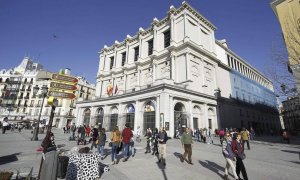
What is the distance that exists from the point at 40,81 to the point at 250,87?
6476 centimetres

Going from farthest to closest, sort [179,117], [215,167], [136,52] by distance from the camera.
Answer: [136,52]
[179,117]
[215,167]

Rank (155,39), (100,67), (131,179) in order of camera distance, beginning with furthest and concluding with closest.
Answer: (100,67)
(155,39)
(131,179)

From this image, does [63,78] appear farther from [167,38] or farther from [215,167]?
[167,38]

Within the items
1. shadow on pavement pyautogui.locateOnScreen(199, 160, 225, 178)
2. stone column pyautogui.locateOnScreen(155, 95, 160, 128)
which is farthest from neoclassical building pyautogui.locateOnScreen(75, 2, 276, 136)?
shadow on pavement pyautogui.locateOnScreen(199, 160, 225, 178)

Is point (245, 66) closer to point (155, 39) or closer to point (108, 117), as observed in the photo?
point (155, 39)

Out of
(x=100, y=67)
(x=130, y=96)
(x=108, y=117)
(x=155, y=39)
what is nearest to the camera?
(x=130, y=96)

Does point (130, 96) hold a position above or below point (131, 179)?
above

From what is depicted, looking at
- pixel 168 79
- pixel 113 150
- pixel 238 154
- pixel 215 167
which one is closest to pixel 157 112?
pixel 168 79

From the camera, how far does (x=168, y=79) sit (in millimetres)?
20766

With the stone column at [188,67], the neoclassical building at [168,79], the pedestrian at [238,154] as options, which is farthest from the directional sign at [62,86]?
the stone column at [188,67]

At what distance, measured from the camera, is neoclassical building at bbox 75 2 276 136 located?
69.5 ft

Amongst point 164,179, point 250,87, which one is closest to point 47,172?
point 164,179

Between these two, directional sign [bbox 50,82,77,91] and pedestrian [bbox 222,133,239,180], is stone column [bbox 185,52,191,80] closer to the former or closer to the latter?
pedestrian [bbox 222,133,239,180]

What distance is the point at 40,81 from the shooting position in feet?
172
